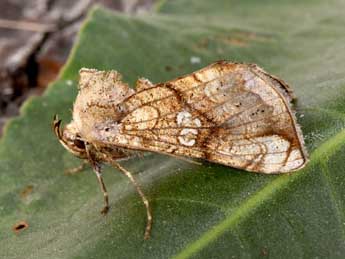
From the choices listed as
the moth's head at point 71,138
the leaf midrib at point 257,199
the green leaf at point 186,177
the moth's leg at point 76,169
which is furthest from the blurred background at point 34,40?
the leaf midrib at point 257,199

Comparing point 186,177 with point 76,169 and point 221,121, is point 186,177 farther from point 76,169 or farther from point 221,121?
point 76,169

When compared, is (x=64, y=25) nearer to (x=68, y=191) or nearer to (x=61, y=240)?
(x=68, y=191)

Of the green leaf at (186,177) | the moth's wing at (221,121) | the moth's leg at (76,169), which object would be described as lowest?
the moth's leg at (76,169)

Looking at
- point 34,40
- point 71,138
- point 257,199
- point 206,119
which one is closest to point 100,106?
point 71,138

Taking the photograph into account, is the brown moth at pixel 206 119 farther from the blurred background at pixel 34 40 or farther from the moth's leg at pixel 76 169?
the blurred background at pixel 34 40

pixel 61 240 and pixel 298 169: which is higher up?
pixel 298 169

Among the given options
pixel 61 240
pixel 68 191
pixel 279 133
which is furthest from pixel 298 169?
pixel 68 191

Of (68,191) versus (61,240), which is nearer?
(61,240)
